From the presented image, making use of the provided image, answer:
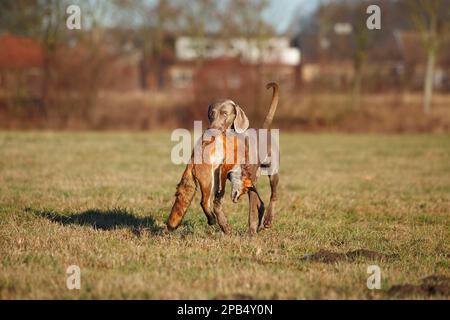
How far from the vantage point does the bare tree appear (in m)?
33.7

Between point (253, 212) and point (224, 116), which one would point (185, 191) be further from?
point (253, 212)

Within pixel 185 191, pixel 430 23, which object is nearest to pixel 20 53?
pixel 430 23

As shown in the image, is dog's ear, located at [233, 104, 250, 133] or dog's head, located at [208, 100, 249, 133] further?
dog's ear, located at [233, 104, 250, 133]

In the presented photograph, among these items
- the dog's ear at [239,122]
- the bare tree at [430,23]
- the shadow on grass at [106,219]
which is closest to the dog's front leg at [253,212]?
the dog's ear at [239,122]

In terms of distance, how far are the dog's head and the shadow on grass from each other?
1774mm

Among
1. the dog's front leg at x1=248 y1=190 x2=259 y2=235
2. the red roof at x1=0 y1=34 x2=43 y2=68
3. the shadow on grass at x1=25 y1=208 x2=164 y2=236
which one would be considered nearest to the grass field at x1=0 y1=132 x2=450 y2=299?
the shadow on grass at x1=25 y1=208 x2=164 y2=236

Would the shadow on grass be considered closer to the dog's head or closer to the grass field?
the grass field

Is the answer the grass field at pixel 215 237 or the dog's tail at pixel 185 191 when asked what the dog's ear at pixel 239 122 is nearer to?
the dog's tail at pixel 185 191

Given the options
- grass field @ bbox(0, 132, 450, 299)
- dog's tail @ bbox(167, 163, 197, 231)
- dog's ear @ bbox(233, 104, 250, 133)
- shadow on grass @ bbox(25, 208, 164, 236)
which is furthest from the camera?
shadow on grass @ bbox(25, 208, 164, 236)

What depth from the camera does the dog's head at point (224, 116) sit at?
7320 millimetres

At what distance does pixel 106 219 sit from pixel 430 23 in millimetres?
29561

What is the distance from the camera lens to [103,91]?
32125mm

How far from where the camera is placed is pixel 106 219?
9.44m
